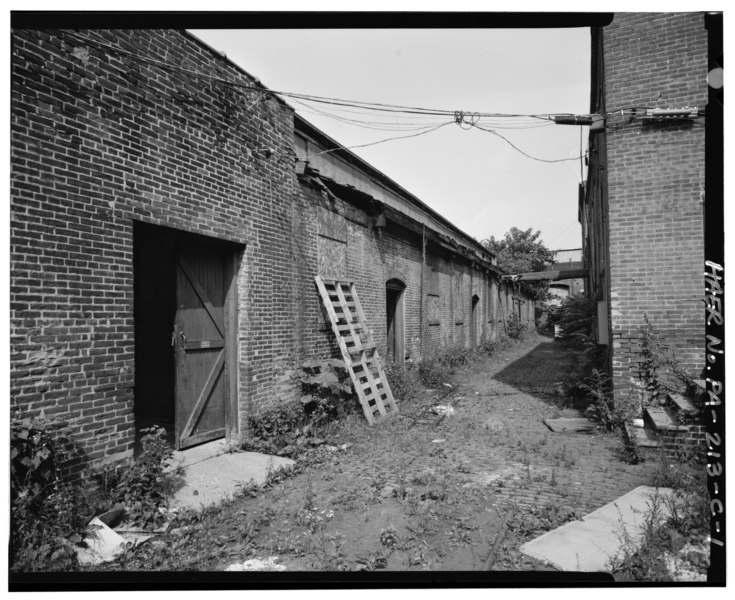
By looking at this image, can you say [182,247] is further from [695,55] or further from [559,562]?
[695,55]

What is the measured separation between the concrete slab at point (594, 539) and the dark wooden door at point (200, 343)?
Result: 157 inches

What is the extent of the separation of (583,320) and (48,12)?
12367 mm

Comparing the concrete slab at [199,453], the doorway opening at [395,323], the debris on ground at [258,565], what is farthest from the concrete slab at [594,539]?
the doorway opening at [395,323]

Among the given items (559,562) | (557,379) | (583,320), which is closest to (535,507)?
(559,562)

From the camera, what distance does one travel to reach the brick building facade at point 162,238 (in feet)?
12.3

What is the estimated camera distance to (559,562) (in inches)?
131

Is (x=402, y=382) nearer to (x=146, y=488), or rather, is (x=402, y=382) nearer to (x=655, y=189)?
(x=655, y=189)

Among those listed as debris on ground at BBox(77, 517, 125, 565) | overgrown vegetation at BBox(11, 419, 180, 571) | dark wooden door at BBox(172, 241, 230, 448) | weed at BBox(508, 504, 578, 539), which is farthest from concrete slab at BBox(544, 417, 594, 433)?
debris on ground at BBox(77, 517, 125, 565)

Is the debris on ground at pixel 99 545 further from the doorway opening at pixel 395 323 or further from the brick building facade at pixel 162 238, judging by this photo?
the doorway opening at pixel 395 323

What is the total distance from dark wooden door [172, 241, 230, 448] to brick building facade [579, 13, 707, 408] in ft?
18.1

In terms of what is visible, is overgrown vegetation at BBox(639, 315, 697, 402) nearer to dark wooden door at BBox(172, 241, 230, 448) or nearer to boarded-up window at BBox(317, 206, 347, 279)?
boarded-up window at BBox(317, 206, 347, 279)

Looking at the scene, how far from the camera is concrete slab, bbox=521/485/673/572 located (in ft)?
10.9

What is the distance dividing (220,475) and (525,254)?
37.1 m

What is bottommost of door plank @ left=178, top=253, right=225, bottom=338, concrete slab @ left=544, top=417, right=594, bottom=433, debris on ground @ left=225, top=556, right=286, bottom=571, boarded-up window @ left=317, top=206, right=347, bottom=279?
debris on ground @ left=225, top=556, right=286, bottom=571
